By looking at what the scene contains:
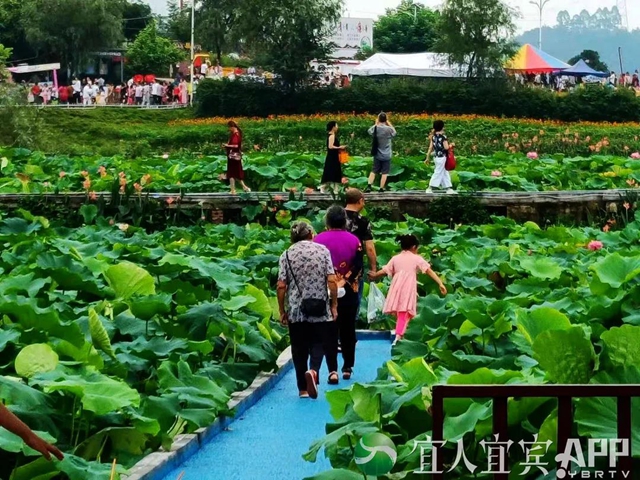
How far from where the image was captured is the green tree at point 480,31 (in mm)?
32219

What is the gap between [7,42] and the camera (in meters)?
52.5

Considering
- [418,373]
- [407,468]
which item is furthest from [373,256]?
[407,468]

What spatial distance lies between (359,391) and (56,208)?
11389 millimetres

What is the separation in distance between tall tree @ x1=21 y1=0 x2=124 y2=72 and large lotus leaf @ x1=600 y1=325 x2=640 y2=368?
44.2m

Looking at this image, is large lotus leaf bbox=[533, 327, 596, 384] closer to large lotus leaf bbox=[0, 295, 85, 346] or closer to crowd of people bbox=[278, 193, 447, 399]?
large lotus leaf bbox=[0, 295, 85, 346]

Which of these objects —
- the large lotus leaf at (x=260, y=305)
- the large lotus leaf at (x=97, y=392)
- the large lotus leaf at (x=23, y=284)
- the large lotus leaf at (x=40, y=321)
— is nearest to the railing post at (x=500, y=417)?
the large lotus leaf at (x=97, y=392)

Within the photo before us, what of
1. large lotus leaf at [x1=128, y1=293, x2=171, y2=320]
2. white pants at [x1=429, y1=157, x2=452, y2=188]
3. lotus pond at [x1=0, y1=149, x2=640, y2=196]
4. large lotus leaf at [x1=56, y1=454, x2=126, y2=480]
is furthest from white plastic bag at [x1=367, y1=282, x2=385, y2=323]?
lotus pond at [x1=0, y1=149, x2=640, y2=196]

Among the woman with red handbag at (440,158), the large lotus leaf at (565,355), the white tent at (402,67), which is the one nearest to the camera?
the large lotus leaf at (565,355)

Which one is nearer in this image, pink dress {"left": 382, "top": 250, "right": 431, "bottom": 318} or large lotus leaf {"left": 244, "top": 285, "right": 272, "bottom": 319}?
pink dress {"left": 382, "top": 250, "right": 431, "bottom": 318}

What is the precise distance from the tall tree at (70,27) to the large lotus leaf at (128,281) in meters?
39.9

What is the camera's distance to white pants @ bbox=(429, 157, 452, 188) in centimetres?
1579

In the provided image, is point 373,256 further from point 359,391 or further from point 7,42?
point 7,42

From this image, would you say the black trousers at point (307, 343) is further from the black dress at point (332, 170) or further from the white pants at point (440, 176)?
the black dress at point (332, 170)

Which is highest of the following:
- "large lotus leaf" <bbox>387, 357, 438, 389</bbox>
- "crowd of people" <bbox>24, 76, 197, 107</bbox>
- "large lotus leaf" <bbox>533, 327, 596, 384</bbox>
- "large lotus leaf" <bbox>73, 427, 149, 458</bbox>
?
"large lotus leaf" <bbox>533, 327, 596, 384</bbox>
